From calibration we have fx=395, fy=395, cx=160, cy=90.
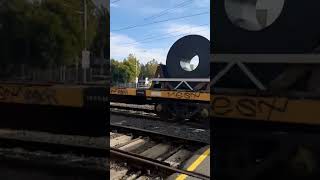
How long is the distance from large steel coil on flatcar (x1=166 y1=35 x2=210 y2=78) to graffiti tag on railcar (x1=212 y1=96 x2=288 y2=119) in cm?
1205

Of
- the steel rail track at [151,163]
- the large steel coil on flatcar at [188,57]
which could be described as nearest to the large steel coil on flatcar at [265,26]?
the steel rail track at [151,163]

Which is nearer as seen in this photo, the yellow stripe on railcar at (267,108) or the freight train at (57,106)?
the yellow stripe on railcar at (267,108)

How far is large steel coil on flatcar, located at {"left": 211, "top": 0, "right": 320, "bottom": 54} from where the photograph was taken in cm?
192

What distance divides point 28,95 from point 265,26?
227cm

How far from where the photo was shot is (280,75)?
2.02 metres

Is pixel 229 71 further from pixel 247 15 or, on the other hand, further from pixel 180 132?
pixel 180 132

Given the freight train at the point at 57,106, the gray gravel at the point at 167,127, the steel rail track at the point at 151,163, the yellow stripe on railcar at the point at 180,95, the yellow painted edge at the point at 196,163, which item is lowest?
the gray gravel at the point at 167,127

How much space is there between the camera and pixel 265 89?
2.05 metres

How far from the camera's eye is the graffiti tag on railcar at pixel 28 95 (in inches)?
133

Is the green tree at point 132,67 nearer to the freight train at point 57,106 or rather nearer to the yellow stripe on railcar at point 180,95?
the yellow stripe on railcar at point 180,95

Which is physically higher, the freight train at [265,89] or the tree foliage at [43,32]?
the tree foliage at [43,32]

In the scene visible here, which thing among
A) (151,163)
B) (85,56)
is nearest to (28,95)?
(85,56)

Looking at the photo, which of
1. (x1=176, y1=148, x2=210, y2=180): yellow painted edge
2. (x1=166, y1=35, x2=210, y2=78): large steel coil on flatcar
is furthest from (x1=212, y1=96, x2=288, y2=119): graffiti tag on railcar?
(x1=166, y1=35, x2=210, y2=78): large steel coil on flatcar

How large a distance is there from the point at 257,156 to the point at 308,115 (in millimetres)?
379
